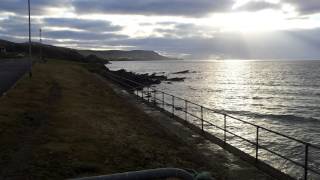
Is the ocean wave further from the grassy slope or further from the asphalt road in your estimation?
the asphalt road

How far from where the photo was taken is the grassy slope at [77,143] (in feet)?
35.3

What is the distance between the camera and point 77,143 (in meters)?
13.6

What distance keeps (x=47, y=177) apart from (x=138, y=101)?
61.5 feet

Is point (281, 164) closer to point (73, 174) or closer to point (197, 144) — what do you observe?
point (197, 144)

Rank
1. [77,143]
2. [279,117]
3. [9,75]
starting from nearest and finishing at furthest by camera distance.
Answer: [77,143], [279,117], [9,75]

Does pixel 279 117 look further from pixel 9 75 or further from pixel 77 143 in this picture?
pixel 77 143

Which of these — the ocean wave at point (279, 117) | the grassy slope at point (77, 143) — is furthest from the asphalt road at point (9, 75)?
the ocean wave at point (279, 117)

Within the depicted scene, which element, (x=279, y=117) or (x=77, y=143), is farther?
(x=279, y=117)

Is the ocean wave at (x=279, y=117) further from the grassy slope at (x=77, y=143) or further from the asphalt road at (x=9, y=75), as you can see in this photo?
the asphalt road at (x=9, y=75)

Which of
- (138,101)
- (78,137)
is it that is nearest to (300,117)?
(138,101)

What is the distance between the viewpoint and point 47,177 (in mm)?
9875

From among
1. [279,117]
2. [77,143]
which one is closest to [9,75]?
[279,117]

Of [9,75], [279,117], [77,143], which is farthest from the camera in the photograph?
[9,75]

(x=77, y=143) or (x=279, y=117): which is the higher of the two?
(x=77, y=143)
